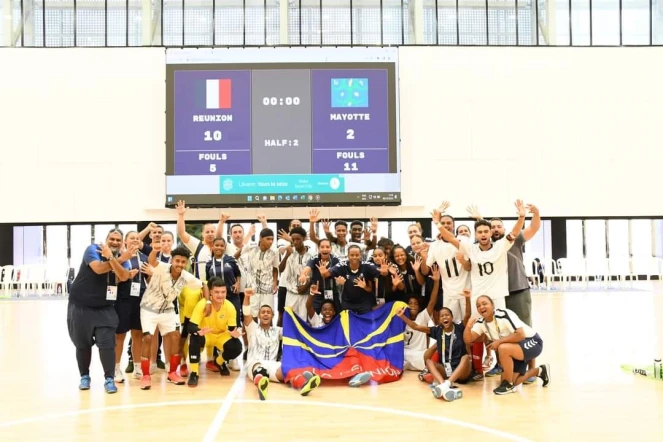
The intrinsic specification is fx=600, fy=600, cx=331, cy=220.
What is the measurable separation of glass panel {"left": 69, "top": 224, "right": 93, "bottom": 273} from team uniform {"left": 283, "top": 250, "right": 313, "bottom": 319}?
15005 mm

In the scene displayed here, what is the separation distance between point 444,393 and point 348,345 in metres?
1.43

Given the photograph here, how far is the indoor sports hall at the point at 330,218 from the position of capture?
575cm

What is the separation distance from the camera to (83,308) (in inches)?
235

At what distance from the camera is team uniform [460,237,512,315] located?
6301 mm

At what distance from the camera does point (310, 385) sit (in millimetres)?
5809

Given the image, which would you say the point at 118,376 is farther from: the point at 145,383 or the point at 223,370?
the point at 223,370

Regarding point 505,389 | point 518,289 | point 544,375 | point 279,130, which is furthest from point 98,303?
point 279,130

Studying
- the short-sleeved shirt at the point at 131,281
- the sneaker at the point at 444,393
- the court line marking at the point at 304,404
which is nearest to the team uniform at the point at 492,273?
the sneaker at the point at 444,393

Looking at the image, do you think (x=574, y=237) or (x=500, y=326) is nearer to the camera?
(x=500, y=326)

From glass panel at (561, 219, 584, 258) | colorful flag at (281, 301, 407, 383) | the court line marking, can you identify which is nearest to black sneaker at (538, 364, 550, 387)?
colorful flag at (281, 301, 407, 383)

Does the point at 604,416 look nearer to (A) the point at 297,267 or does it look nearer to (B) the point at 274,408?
(B) the point at 274,408

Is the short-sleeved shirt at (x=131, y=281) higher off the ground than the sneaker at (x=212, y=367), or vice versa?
the short-sleeved shirt at (x=131, y=281)

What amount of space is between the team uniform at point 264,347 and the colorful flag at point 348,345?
18 cm

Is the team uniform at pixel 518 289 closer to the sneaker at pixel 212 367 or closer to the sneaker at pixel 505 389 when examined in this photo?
the sneaker at pixel 505 389
